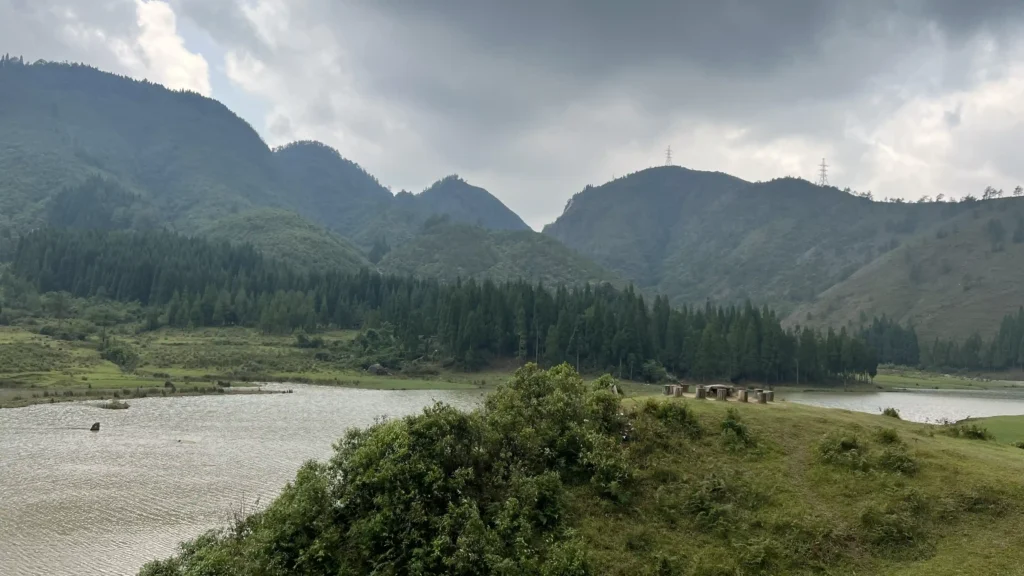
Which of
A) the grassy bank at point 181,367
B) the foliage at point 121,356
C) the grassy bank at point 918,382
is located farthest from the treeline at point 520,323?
the foliage at point 121,356

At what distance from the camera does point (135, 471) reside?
143 ft

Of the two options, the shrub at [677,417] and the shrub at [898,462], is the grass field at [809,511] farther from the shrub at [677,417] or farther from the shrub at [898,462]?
the shrub at [677,417]

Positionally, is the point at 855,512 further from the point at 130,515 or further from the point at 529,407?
the point at 130,515

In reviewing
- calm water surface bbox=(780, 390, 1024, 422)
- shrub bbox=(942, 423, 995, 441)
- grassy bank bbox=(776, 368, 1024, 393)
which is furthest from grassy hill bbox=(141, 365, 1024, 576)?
grassy bank bbox=(776, 368, 1024, 393)

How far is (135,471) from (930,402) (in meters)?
107

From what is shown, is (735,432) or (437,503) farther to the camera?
(735,432)

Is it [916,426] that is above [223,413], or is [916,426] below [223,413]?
above

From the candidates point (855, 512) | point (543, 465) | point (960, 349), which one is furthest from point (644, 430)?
point (960, 349)

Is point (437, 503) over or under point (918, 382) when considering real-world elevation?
under

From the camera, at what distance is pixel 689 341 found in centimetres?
13050

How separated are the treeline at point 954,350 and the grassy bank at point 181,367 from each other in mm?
129373

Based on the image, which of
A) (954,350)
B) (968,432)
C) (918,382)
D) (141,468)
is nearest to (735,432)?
(968,432)

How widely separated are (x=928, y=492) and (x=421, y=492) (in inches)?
657

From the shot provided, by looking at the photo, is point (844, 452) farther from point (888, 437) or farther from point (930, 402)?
point (930, 402)
